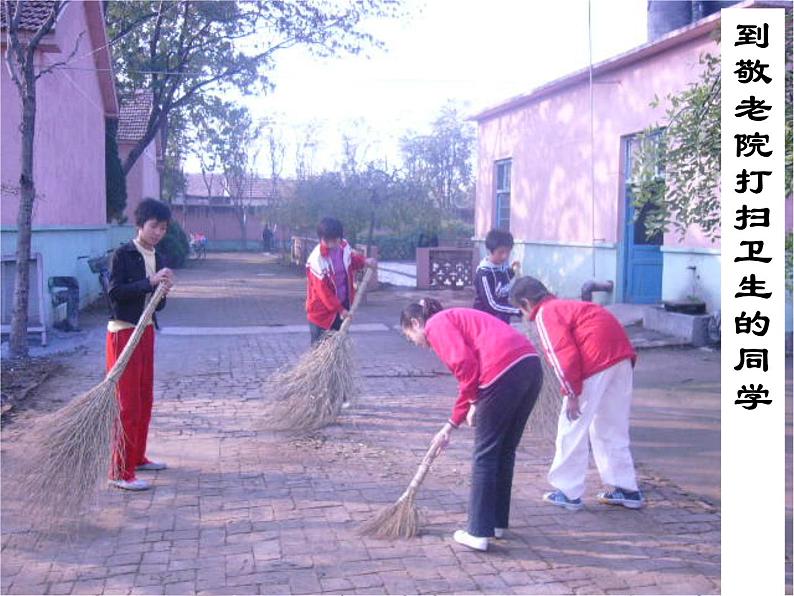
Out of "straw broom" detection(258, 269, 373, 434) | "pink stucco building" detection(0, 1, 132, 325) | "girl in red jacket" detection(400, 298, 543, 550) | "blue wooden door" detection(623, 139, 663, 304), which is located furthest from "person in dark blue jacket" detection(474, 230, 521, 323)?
"blue wooden door" detection(623, 139, 663, 304)

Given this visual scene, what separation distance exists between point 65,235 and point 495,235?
9490mm

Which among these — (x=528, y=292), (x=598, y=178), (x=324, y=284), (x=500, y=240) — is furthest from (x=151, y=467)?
(x=598, y=178)

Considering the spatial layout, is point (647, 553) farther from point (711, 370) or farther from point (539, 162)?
point (539, 162)

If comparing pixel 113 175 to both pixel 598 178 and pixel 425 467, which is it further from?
pixel 425 467

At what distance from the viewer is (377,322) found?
535 inches

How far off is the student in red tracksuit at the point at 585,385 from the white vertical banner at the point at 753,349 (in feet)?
3.05

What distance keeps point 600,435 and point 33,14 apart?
9836 mm

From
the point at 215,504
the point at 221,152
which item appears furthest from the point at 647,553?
the point at 221,152

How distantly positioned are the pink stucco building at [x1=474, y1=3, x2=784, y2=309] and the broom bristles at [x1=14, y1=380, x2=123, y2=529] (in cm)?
798

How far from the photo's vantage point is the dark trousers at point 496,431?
4.16 m

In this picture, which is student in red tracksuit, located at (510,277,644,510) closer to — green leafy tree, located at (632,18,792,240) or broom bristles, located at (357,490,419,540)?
broom bristles, located at (357,490,419,540)

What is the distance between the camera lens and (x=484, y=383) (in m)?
4.15

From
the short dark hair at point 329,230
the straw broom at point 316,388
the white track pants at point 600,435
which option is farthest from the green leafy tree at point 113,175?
the white track pants at point 600,435

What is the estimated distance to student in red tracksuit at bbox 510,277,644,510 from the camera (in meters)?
4.65
